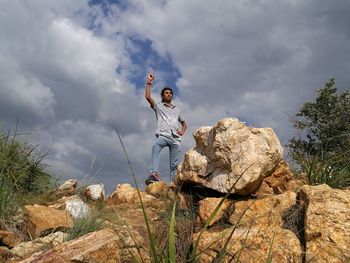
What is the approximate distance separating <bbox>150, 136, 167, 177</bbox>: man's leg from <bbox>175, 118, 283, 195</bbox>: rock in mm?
2316

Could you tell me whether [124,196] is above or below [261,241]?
above

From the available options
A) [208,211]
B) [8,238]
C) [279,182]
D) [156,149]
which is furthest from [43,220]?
[156,149]

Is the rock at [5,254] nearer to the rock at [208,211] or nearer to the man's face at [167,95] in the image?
the rock at [208,211]

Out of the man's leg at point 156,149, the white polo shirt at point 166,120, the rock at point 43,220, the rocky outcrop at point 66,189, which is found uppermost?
the white polo shirt at point 166,120

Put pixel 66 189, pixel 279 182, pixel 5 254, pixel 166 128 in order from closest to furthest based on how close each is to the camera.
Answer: pixel 5 254 < pixel 279 182 < pixel 66 189 < pixel 166 128

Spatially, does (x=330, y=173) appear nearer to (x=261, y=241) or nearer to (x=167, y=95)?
(x=261, y=241)

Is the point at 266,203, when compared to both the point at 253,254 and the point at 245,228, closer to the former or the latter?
the point at 245,228

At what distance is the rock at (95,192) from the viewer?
8664mm

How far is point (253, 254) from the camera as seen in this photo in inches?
176

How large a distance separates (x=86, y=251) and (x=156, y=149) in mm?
5229

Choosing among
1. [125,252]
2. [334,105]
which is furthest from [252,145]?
[334,105]

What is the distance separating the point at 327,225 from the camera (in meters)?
4.64

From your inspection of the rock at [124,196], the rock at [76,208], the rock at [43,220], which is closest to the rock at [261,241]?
the rock at [43,220]

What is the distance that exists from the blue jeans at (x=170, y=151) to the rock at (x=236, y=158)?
2.31 metres
